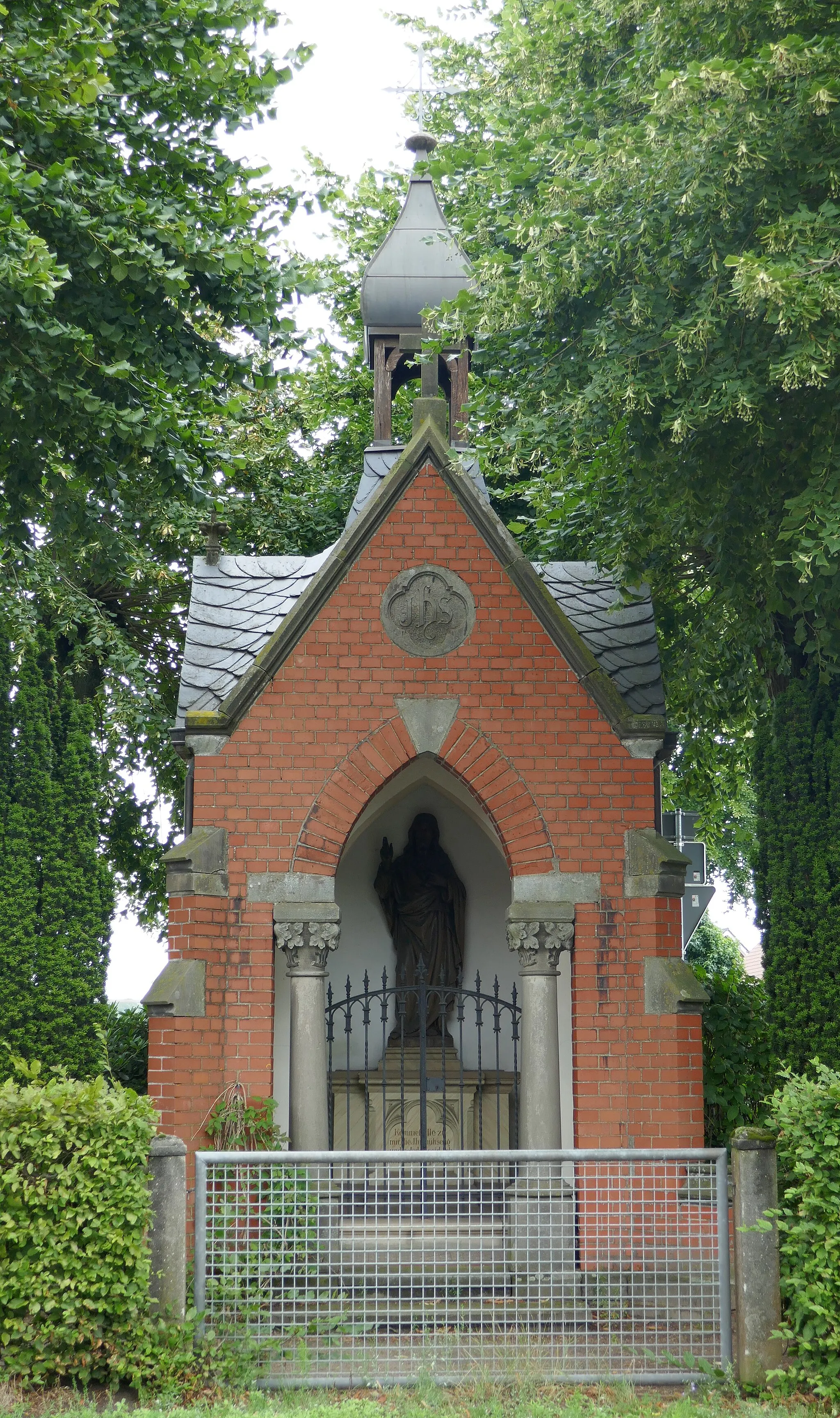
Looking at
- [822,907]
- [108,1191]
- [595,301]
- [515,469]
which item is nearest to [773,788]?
[822,907]

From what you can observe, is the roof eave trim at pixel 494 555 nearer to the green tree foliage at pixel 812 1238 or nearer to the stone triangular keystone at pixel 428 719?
the stone triangular keystone at pixel 428 719

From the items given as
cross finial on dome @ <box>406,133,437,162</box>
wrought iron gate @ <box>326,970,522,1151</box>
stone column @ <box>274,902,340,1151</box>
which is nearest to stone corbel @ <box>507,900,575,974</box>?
wrought iron gate @ <box>326,970,522,1151</box>

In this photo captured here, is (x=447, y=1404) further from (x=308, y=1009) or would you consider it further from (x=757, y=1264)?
(x=308, y=1009)

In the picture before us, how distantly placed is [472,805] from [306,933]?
2.24 m

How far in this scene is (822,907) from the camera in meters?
9.77

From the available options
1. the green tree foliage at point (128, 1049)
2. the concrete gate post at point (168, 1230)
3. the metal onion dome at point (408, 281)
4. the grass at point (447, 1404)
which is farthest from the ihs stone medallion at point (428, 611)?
the green tree foliage at point (128, 1049)

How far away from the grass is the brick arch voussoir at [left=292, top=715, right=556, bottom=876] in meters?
3.52

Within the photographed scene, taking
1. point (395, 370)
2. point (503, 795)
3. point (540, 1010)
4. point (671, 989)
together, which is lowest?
point (540, 1010)

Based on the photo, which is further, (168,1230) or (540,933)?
(540,933)

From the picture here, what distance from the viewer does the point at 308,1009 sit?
896cm

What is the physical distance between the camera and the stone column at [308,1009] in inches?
348

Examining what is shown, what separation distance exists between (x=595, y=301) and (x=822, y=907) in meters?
4.57

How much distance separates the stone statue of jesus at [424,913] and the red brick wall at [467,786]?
2156mm

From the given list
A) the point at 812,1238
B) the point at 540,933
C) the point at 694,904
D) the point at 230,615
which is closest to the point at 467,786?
the point at 540,933
